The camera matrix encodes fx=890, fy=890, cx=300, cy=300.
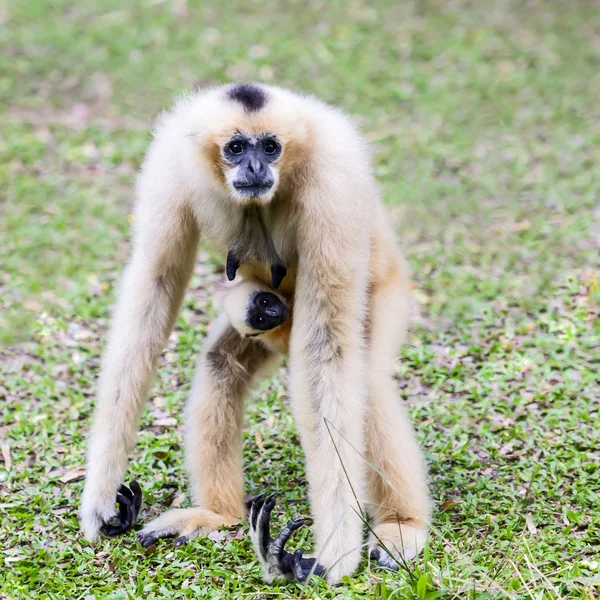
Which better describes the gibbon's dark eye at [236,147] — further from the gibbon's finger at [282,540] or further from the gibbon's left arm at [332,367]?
the gibbon's finger at [282,540]

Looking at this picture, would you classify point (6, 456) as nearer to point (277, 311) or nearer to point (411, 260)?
point (277, 311)

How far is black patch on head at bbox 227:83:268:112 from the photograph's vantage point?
4141 mm

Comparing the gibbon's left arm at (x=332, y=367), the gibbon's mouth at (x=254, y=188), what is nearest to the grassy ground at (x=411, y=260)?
the gibbon's left arm at (x=332, y=367)

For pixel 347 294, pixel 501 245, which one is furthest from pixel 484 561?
pixel 501 245

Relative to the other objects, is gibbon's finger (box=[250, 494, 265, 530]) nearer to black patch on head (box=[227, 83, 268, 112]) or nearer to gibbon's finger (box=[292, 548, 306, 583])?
gibbon's finger (box=[292, 548, 306, 583])

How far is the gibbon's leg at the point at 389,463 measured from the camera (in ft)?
14.0

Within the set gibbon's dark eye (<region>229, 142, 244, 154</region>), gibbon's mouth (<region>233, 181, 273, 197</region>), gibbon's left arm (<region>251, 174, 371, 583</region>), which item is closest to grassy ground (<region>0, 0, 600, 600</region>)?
gibbon's left arm (<region>251, 174, 371, 583</region>)

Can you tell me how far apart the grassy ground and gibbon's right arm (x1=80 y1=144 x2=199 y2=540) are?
0.24 m

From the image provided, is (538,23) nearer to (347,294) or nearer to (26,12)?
(26,12)

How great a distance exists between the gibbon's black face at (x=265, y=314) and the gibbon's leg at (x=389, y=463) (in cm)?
46

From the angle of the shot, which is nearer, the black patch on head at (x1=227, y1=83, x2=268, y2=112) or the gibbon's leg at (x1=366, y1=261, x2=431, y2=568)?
the black patch on head at (x1=227, y1=83, x2=268, y2=112)

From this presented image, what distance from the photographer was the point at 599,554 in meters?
4.18

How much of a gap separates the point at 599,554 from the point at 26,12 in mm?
9826

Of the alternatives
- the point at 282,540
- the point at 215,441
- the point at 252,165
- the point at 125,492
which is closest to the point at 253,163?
the point at 252,165
